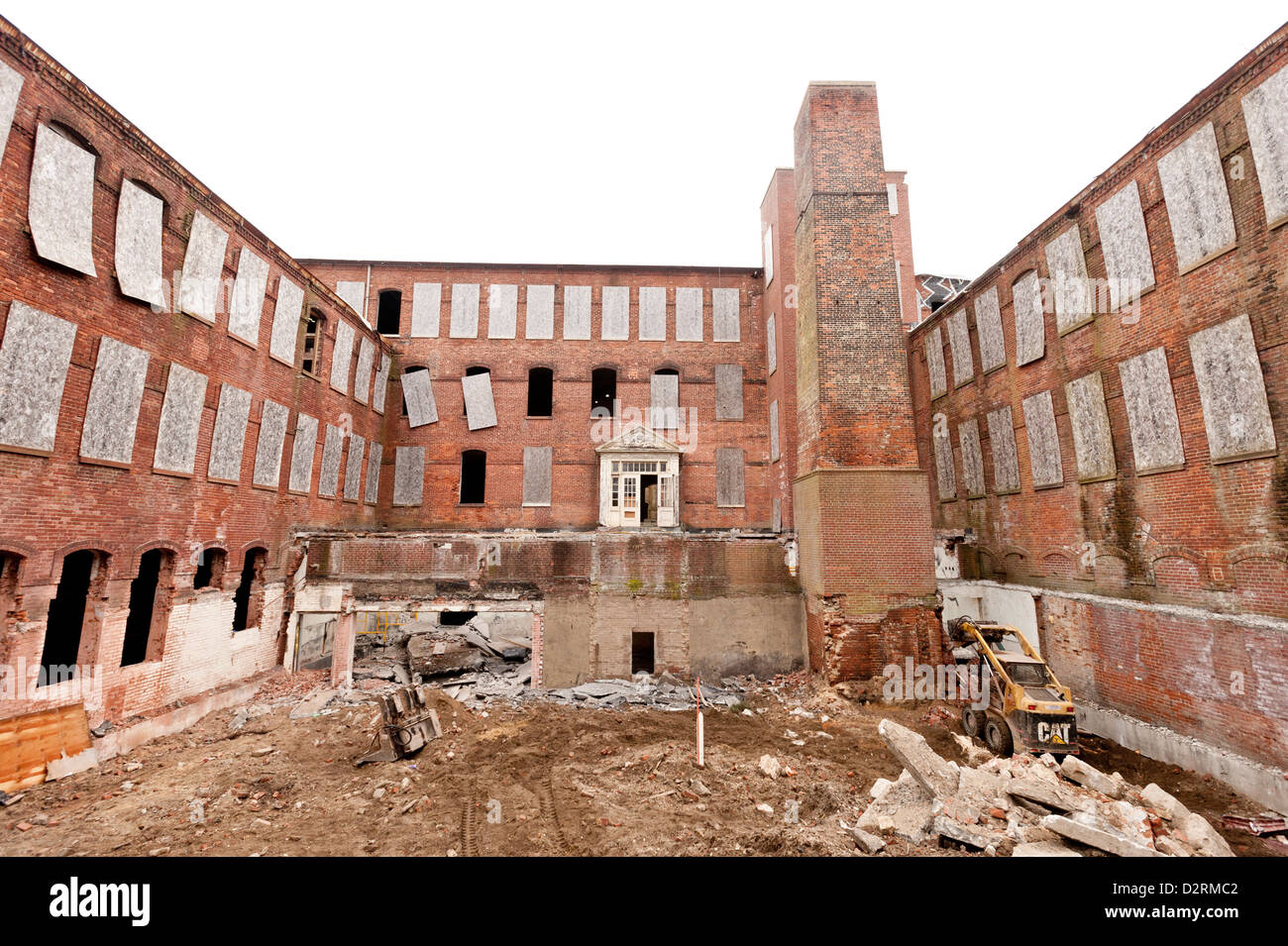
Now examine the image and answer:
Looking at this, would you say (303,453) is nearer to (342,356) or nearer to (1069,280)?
(342,356)

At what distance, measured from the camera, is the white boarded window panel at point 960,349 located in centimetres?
1395

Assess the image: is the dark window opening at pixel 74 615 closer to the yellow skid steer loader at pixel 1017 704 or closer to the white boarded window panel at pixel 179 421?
the white boarded window panel at pixel 179 421

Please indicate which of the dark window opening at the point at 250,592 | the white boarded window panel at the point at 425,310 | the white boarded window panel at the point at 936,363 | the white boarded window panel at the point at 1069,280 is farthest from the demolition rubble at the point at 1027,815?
the white boarded window panel at the point at 425,310

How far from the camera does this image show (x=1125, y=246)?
957cm

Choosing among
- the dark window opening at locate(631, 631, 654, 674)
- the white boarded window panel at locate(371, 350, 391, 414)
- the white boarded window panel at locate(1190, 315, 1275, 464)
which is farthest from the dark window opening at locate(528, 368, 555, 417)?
the white boarded window panel at locate(1190, 315, 1275, 464)

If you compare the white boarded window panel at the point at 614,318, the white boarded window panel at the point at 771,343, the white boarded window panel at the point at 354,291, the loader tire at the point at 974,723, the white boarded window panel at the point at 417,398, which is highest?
the white boarded window panel at the point at 354,291

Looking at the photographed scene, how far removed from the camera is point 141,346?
8.92m

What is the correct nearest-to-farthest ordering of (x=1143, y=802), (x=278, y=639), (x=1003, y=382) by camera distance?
(x=1143, y=802)
(x=278, y=639)
(x=1003, y=382)

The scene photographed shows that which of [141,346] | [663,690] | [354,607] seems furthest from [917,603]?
[141,346]

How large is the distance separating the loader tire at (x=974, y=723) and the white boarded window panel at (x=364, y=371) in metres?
16.7

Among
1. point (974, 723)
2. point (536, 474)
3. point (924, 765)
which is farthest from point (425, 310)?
point (974, 723)

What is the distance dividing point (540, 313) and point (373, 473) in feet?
25.5

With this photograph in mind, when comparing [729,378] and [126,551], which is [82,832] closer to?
[126,551]

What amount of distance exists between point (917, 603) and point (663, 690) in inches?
214
